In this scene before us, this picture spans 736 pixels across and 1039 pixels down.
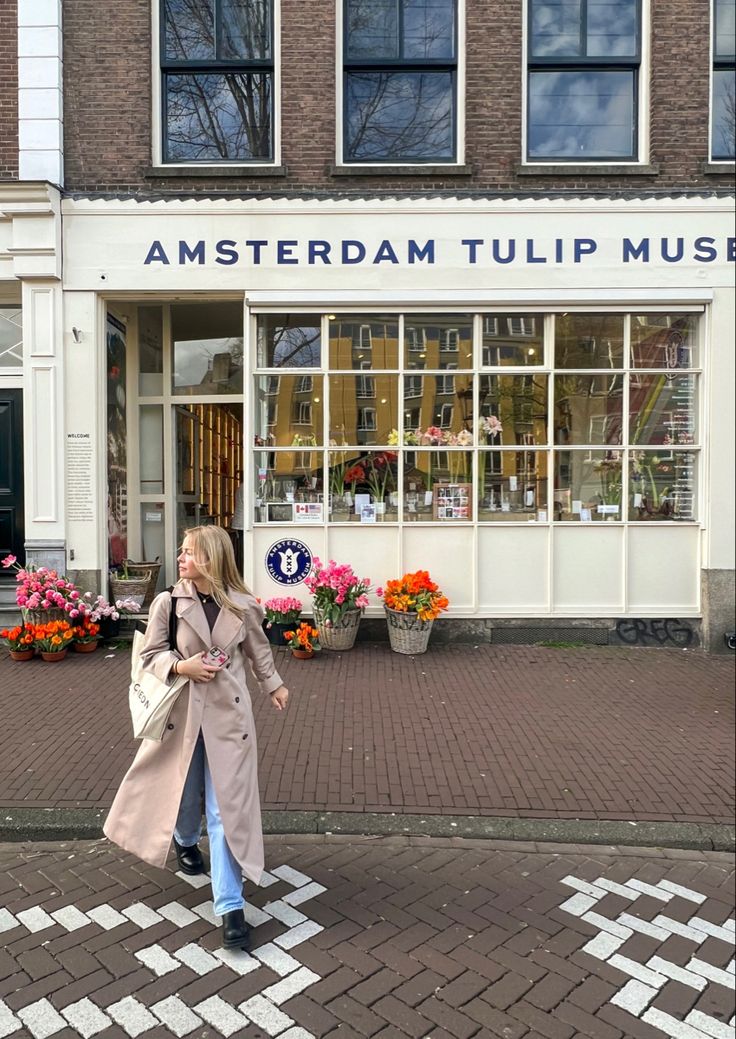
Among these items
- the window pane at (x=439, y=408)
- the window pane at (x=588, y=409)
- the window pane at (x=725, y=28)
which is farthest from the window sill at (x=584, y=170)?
the window pane at (x=439, y=408)

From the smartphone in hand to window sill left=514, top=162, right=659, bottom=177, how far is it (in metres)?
6.89

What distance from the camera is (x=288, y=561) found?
26.0ft

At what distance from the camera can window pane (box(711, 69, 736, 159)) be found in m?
7.85

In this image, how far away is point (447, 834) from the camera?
382 centimetres

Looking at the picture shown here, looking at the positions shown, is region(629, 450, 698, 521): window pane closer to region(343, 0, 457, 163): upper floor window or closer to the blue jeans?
region(343, 0, 457, 163): upper floor window

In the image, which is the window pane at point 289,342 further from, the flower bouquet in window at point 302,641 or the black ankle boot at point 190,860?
the black ankle boot at point 190,860

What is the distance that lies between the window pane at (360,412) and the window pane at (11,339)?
3843 mm

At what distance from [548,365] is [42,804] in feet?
21.4

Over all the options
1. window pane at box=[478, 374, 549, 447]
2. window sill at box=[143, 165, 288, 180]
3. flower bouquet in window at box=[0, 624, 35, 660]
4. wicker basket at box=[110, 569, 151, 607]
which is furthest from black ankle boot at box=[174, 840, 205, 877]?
window sill at box=[143, 165, 288, 180]

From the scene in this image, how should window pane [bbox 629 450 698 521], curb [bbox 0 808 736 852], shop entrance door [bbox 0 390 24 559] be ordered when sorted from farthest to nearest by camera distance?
shop entrance door [bbox 0 390 24 559]
window pane [bbox 629 450 698 521]
curb [bbox 0 808 736 852]

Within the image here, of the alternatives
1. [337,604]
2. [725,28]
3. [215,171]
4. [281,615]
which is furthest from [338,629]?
[725,28]

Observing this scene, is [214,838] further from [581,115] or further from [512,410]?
[581,115]

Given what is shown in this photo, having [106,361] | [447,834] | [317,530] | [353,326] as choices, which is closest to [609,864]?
[447,834]

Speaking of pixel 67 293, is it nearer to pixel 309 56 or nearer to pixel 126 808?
pixel 309 56
